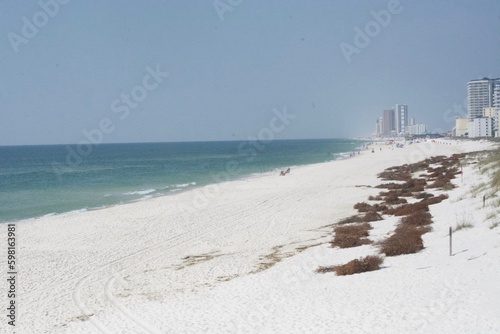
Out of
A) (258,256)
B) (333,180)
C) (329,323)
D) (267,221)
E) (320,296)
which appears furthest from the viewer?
(333,180)

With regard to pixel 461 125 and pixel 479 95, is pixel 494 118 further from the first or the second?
pixel 479 95

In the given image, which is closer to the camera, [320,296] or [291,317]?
[291,317]

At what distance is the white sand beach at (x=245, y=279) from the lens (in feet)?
27.2

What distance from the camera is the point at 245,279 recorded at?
11.9 metres

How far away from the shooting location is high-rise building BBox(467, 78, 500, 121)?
162m

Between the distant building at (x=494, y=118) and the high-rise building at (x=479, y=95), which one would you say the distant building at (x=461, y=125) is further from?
the distant building at (x=494, y=118)

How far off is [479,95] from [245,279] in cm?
17493

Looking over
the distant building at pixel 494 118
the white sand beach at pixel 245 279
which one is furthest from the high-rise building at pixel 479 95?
the white sand beach at pixel 245 279

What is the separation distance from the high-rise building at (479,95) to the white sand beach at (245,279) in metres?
161

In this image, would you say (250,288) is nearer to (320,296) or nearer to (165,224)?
(320,296)

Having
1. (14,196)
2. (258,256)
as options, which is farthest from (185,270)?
(14,196)

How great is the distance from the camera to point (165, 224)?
21.3 m

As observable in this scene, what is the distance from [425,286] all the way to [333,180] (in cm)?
2891

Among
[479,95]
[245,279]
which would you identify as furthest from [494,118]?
[245,279]
